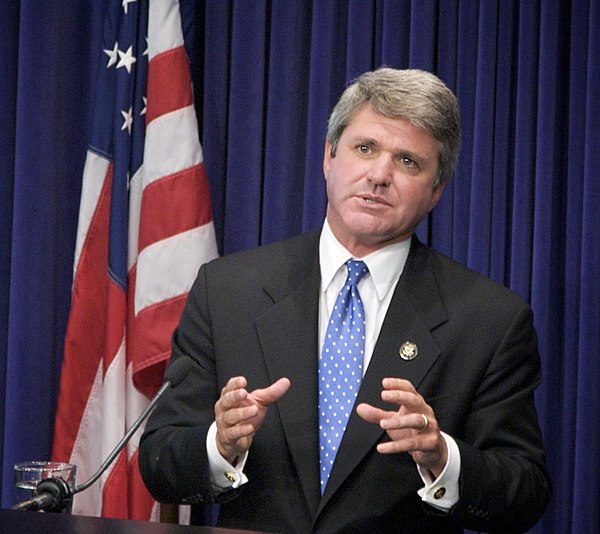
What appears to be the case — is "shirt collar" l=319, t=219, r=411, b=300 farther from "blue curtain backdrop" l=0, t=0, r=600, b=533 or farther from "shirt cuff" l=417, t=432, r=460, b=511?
"blue curtain backdrop" l=0, t=0, r=600, b=533

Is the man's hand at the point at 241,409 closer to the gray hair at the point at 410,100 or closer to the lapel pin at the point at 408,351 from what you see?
the lapel pin at the point at 408,351

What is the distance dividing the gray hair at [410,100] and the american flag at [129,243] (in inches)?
38.1

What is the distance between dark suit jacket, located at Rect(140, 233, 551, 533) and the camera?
233 cm

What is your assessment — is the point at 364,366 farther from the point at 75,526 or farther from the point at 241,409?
the point at 75,526

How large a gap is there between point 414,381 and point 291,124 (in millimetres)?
1420

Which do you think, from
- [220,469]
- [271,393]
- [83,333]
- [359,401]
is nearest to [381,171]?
[359,401]

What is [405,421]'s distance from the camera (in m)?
2.05

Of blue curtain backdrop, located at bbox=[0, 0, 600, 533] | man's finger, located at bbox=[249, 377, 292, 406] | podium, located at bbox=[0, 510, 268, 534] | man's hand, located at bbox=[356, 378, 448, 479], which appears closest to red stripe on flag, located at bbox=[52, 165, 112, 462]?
blue curtain backdrop, located at bbox=[0, 0, 600, 533]

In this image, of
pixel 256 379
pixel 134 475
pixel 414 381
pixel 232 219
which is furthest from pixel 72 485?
pixel 232 219

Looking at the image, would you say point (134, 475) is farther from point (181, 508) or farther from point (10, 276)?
point (10, 276)

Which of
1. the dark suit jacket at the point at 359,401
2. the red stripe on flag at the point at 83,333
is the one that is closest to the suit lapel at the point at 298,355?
the dark suit jacket at the point at 359,401

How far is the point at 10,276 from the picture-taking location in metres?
3.71

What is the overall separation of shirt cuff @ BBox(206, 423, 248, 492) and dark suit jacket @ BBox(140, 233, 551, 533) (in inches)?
0.7

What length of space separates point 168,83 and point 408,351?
145cm
